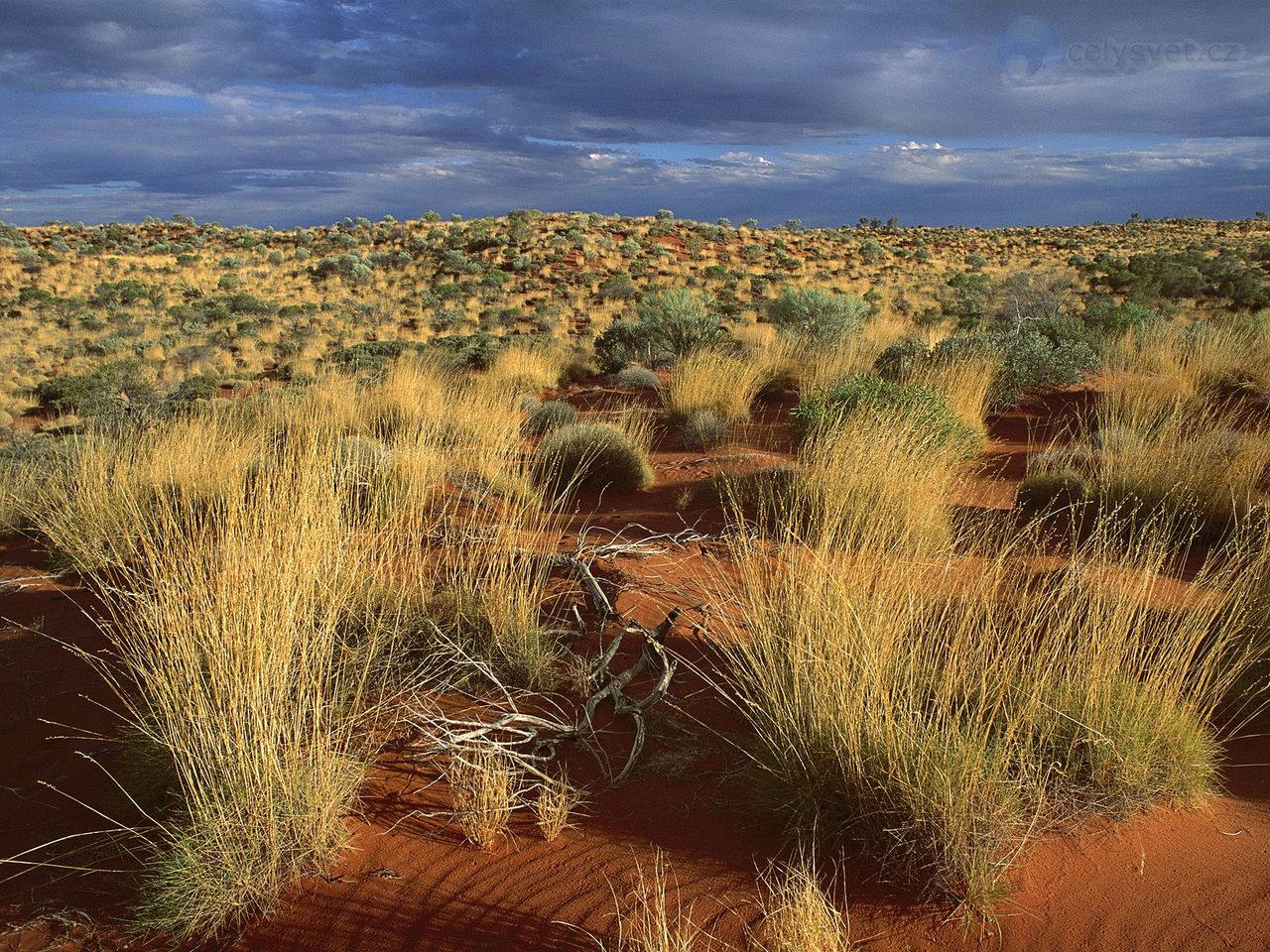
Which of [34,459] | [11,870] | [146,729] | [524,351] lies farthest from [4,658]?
[524,351]

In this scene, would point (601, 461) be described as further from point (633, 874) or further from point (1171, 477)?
point (633, 874)

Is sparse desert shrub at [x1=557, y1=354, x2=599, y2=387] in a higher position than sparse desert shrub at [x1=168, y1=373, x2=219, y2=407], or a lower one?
higher

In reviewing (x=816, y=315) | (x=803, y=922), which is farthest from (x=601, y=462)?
(x=816, y=315)

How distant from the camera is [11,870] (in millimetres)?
3016

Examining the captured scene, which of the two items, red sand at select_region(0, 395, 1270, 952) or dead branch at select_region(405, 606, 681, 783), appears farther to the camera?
dead branch at select_region(405, 606, 681, 783)

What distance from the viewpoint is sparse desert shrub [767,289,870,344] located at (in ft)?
47.5

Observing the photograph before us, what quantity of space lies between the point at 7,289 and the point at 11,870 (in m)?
33.3

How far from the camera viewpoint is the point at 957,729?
2613mm

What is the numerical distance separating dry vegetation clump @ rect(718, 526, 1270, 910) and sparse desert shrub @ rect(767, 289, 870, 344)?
10.7 m

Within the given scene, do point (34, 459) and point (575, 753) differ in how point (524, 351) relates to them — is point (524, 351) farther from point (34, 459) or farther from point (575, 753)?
point (575, 753)

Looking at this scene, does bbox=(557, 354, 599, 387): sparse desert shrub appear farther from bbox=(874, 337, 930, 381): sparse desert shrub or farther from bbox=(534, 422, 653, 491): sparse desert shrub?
bbox=(534, 422, 653, 491): sparse desert shrub

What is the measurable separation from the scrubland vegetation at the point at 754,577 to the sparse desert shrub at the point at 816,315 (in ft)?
0.63

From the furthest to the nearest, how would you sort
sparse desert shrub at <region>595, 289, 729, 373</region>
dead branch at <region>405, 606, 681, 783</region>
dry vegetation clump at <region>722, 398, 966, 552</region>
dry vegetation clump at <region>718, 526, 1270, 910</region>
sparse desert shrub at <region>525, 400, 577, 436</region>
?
sparse desert shrub at <region>595, 289, 729, 373</region> → sparse desert shrub at <region>525, 400, 577, 436</region> → dry vegetation clump at <region>722, 398, 966, 552</region> → dead branch at <region>405, 606, 681, 783</region> → dry vegetation clump at <region>718, 526, 1270, 910</region>

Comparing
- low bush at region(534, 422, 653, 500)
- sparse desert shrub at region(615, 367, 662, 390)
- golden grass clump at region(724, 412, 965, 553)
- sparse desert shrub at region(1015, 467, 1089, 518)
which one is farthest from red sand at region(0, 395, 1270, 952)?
sparse desert shrub at region(615, 367, 662, 390)
